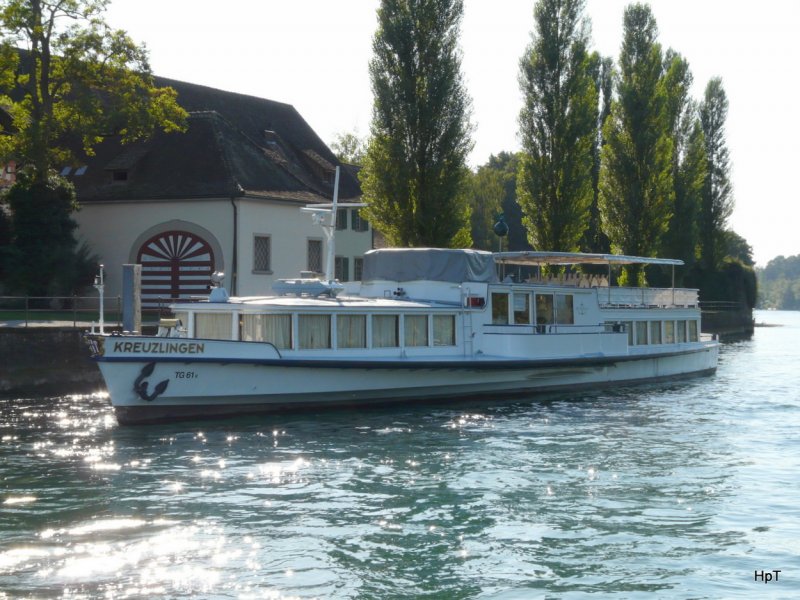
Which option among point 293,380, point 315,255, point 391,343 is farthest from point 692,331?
point 293,380

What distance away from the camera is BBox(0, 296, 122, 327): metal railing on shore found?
33375mm

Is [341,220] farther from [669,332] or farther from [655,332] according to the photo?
[655,332]

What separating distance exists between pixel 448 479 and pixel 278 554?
4956mm

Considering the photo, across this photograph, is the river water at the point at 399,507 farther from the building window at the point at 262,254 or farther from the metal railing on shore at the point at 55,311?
the building window at the point at 262,254

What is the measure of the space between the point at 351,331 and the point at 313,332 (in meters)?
1.17

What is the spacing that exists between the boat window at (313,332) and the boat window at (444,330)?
343 centimetres

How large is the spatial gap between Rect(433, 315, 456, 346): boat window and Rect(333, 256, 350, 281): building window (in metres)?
24.3

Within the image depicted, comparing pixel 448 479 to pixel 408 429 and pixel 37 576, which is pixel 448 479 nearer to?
pixel 408 429

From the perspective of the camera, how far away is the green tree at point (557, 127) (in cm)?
4962

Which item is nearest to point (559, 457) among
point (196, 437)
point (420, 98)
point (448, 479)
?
point (448, 479)

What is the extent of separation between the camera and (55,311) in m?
35.8

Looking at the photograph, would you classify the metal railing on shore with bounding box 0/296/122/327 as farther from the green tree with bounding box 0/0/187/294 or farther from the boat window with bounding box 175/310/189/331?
the boat window with bounding box 175/310/189/331

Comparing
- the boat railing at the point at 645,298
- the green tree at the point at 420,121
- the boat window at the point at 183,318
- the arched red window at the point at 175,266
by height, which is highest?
the green tree at the point at 420,121

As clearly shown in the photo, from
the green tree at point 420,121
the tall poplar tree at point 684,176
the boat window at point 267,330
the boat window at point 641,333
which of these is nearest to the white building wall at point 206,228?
the green tree at point 420,121
